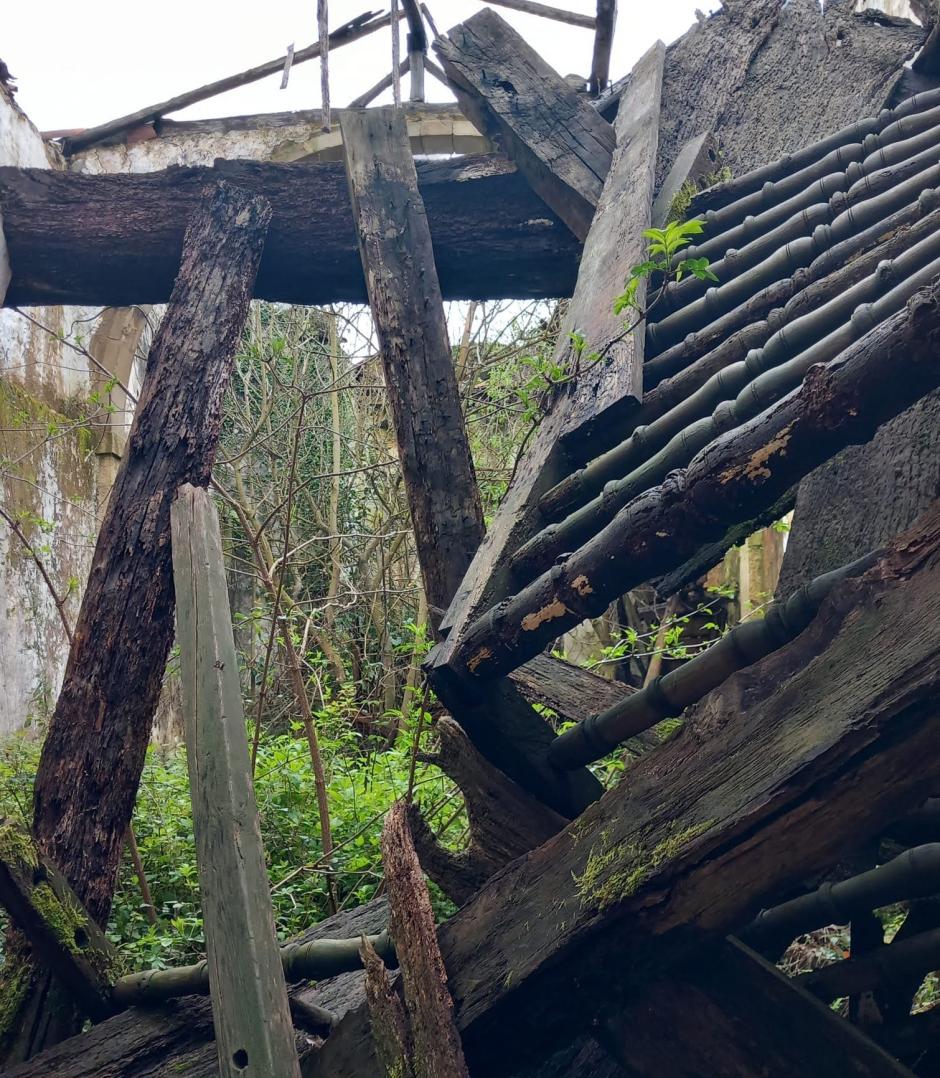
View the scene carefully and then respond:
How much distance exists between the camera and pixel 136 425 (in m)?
2.96

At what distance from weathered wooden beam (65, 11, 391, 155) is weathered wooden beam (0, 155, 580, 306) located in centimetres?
556

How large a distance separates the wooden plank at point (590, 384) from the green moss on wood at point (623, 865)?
0.58 metres

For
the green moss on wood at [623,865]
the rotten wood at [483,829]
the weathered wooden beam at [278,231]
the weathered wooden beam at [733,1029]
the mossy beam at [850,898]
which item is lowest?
the weathered wooden beam at [733,1029]

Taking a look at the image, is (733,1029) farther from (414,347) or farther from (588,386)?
(414,347)

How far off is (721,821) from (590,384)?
1414 millimetres

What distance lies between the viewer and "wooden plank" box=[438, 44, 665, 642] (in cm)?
236

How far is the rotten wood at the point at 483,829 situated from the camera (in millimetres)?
2139

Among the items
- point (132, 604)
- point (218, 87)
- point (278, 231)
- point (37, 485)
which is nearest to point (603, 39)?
point (278, 231)

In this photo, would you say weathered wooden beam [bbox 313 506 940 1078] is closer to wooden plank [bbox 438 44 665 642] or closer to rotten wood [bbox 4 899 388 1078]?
rotten wood [bbox 4 899 388 1078]

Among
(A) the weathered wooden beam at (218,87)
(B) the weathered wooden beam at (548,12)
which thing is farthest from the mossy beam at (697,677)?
(A) the weathered wooden beam at (218,87)

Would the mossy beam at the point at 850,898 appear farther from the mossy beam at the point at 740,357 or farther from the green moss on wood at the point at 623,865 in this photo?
the mossy beam at the point at 740,357

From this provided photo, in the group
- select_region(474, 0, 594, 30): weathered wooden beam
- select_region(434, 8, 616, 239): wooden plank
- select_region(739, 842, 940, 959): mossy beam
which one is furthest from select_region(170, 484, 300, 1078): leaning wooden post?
select_region(474, 0, 594, 30): weathered wooden beam

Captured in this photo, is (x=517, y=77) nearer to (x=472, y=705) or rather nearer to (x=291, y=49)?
(x=472, y=705)

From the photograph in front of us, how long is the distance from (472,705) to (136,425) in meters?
1.45
